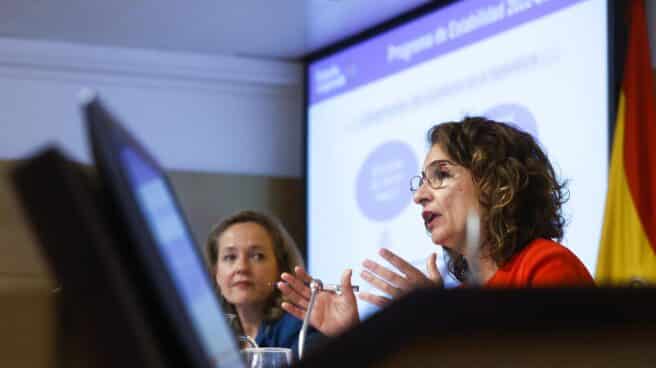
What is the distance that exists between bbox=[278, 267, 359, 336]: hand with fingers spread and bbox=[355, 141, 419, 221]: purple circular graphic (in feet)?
9.41

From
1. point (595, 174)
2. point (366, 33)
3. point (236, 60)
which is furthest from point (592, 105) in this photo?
point (236, 60)

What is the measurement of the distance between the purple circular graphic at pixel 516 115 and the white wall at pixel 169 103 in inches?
83.0

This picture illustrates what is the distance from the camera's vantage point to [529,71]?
441cm

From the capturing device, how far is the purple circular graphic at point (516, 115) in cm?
431

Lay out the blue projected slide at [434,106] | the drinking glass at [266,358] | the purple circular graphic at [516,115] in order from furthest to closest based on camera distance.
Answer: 1. the purple circular graphic at [516,115]
2. the blue projected slide at [434,106]
3. the drinking glass at [266,358]

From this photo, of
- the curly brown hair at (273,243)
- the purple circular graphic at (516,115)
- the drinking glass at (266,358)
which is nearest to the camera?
the drinking glass at (266,358)

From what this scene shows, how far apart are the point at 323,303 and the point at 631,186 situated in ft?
6.58

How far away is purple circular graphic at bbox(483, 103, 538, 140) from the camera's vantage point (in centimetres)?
431

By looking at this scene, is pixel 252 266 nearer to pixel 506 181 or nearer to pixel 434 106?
pixel 506 181

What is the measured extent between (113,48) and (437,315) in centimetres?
575

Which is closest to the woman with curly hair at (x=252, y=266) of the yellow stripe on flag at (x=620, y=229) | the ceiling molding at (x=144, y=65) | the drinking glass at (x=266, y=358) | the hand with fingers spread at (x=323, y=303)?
the hand with fingers spread at (x=323, y=303)

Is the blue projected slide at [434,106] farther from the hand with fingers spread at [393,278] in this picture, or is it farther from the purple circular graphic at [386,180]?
the hand with fingers spread at [393,278]

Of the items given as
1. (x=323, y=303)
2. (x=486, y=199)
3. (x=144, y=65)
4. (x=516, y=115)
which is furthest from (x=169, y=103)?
(x=486, y=199)

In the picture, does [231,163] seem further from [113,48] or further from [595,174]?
[595,174]
